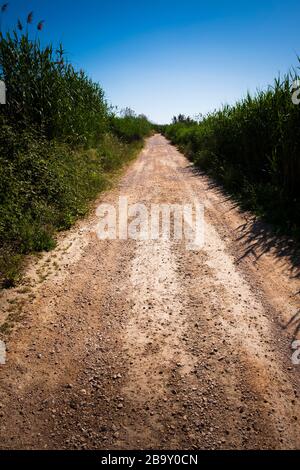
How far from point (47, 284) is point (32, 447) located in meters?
2.47

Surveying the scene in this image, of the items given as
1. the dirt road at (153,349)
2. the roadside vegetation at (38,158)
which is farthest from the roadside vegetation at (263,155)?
the roadside vegetation at (38,158)

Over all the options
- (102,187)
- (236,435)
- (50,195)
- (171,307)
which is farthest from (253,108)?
(236,435)

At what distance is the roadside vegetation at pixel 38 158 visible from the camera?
5.64 metres

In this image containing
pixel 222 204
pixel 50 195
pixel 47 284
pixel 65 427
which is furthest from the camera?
pixel 222 204

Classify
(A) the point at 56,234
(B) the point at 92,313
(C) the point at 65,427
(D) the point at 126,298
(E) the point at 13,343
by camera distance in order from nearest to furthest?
(C) the point at 65,427 < (E) the point at 13,343 < (B) the point at 92,313 < (D) the point at 126,298 < (A) the point at 56,234

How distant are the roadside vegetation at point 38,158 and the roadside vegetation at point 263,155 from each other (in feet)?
14.8

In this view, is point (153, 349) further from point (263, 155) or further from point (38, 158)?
point (263, 155)

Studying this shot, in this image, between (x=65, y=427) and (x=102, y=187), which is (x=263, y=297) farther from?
(x=102, y=187)

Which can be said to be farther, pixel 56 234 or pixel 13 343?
pixel 56 234

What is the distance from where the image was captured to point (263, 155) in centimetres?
927

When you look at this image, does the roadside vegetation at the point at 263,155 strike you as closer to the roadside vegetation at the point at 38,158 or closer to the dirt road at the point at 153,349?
the dirt road at the point at 153,349

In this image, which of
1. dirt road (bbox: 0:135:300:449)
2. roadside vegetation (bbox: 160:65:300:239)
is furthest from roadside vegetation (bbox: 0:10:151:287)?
roadside vegetation (bbox: 160:65:300:239)

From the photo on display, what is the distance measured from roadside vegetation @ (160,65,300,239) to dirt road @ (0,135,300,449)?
1841 mm

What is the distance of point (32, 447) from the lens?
2426mm
